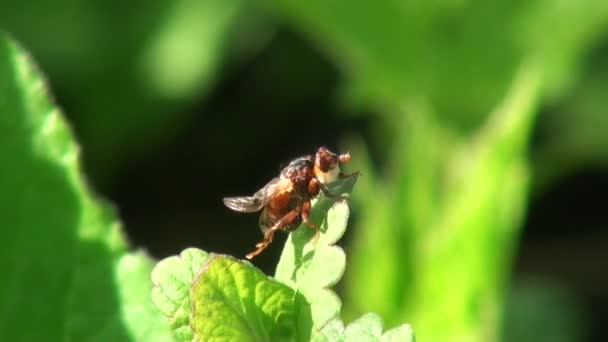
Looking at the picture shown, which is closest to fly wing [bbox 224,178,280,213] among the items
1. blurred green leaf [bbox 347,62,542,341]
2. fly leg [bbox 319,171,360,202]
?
fly leg [bbox 319,171,360,202]

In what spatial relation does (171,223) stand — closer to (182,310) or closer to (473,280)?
(473,280)

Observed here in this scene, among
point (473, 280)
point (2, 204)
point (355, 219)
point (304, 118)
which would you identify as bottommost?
point (2, 204)

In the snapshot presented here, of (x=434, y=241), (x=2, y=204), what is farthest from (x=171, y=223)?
(x=2, y=204)

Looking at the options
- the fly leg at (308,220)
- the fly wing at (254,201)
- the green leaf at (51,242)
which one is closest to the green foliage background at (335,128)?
the green leaf at (51,242)

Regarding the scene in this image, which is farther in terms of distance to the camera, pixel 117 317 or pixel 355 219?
pixel 355 219

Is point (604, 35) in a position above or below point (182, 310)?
above

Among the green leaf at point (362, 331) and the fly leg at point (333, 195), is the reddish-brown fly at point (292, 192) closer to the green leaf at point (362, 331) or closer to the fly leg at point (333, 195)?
the fly leg at point (333, 195)

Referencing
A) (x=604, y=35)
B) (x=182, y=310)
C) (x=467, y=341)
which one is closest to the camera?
(x=182, y=310)
